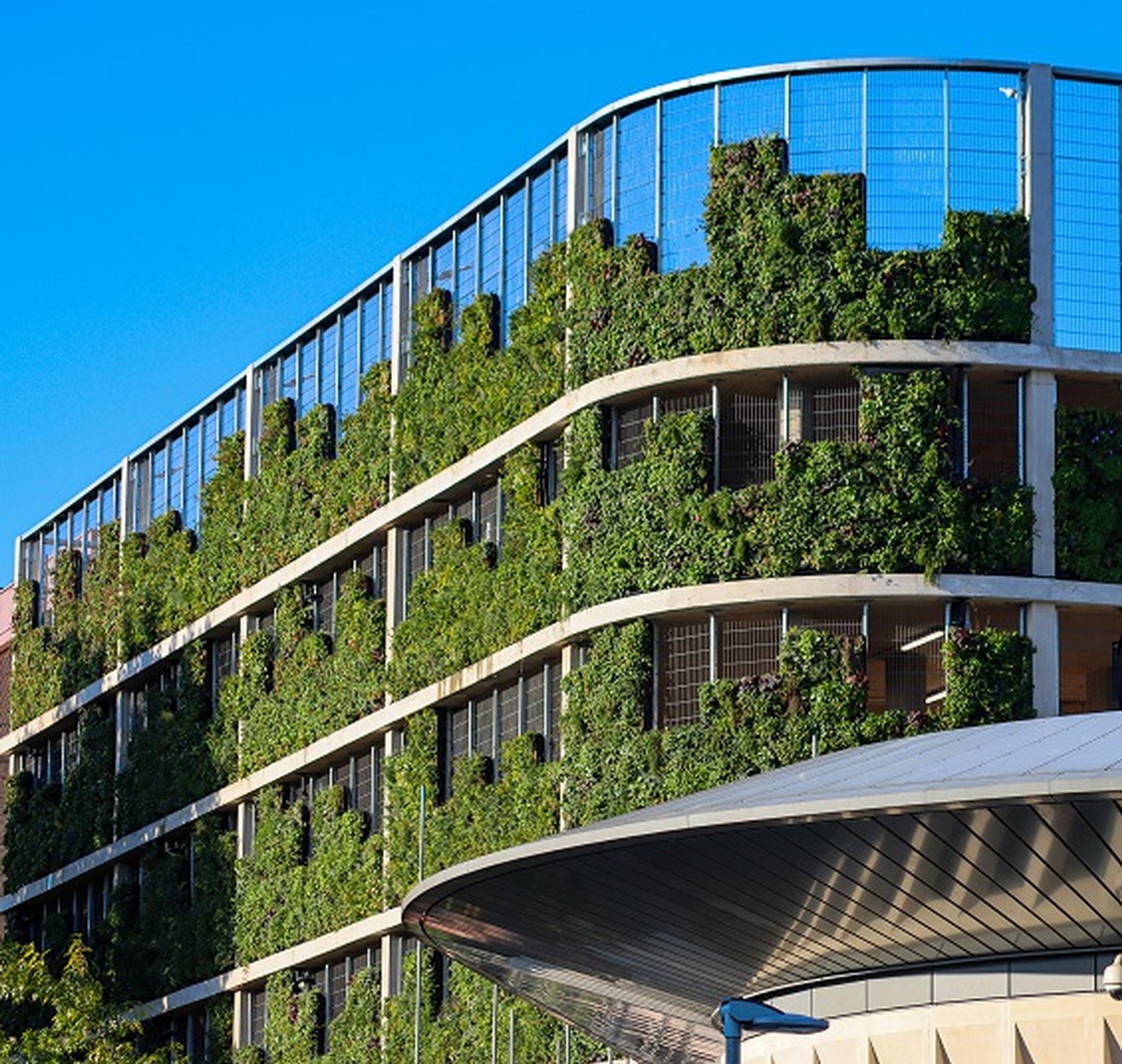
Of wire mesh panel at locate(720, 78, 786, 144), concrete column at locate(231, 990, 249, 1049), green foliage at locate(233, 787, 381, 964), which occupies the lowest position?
concrete column at locate(231, 990, 249, 1049)

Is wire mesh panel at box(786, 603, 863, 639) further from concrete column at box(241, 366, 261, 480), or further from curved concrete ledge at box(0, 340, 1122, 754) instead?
concrete column at box(241, 366, 261, 480)

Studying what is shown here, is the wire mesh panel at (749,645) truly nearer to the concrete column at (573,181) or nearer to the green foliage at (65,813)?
the concrete column at (573,181)

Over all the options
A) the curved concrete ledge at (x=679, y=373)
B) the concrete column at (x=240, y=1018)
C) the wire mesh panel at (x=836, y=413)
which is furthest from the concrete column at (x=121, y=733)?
the wire mesh panel at (x=836, y=413)

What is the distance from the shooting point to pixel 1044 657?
59.7 m

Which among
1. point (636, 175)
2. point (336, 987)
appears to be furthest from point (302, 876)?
point (636, 175)

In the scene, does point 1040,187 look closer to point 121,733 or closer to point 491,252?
point 491,252

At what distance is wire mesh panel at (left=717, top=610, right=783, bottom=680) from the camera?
196ft

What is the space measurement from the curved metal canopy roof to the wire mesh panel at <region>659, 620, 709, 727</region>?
16.3 m

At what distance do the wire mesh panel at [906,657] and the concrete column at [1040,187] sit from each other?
593 cm

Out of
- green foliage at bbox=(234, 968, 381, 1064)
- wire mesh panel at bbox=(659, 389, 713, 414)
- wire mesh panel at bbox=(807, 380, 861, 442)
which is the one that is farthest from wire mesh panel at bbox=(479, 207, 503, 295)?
green foliage at bbox=(234, 968, 381, 1064)

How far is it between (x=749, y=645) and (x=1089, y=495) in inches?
279

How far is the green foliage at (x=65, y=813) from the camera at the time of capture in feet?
297

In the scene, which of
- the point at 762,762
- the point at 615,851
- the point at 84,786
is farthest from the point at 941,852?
the point at 84,786

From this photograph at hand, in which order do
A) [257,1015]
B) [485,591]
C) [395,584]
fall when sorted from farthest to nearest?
[257,1015] → [395,584] → [485,591]
